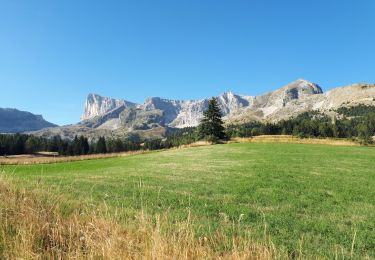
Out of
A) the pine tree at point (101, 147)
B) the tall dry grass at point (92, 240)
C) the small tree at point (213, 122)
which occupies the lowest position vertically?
the pine tree at point (101, 147)

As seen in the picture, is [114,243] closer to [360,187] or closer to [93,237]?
[93,237]

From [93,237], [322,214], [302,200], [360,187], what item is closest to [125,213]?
[93,237]

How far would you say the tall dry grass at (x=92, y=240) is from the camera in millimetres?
5330

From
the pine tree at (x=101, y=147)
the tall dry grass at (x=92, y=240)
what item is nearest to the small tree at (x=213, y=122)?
the tall dry grass at (x=92, y=240)

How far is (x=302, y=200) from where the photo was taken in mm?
13008

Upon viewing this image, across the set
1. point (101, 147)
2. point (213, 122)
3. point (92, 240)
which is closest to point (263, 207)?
point (92, 240)

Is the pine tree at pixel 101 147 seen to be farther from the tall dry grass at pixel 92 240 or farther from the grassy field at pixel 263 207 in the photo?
the tall dry grass at pixel 92 240

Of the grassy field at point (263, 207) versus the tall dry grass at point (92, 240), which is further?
the grassy field at point (263, 207)

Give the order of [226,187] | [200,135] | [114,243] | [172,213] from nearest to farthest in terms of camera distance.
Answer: [114,243] < [172,213] < [226,187] < [200,135]

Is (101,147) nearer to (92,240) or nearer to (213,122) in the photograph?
(213,122)

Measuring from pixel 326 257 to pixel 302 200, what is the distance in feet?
21.2

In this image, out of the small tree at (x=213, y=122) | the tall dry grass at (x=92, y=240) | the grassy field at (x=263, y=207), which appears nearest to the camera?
the tall dry grass at (x=92, y=240)

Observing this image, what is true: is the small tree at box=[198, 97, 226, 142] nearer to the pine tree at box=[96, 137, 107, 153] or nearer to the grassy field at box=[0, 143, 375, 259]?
the grassy field at box=[0, 143, 375, 259]

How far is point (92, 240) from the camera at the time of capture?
6184mm
